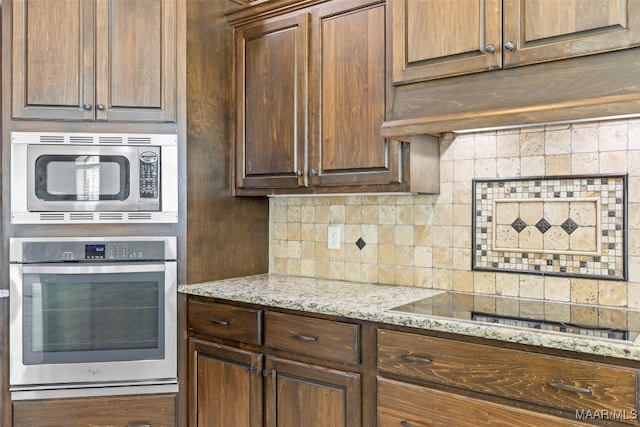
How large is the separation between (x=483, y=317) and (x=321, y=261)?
1.08 metres

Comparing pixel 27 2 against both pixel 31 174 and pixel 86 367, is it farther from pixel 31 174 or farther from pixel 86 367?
pixel 86 367

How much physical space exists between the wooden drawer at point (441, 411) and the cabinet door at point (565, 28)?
3.52 feet

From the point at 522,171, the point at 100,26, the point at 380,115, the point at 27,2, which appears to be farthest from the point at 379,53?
the point at 27,2

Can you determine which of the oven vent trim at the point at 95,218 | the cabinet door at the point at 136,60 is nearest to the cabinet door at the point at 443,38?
the cabinet door at the point at 136,60

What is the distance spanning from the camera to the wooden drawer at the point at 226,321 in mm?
2054

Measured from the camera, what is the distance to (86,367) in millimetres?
2221

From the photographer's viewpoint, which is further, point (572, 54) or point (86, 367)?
point (86, 367)

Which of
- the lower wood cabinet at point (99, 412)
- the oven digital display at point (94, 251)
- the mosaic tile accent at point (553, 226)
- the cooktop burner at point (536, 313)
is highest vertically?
the mosaic tile accent at point (553, 226)

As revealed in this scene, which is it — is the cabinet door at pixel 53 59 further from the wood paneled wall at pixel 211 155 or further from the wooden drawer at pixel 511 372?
the wooden drawer at pixel 511 372

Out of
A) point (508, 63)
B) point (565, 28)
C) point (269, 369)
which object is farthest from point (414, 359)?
point (565, 28)

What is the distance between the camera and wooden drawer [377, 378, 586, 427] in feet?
4.72

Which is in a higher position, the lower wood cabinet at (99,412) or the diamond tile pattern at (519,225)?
the diamond tile pattern at (519,225)

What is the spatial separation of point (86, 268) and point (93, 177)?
40cm

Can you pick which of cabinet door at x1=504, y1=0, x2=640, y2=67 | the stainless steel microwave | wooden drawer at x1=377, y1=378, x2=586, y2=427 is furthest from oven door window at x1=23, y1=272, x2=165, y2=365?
cabinet door at x1=504, y1=0, x2=640, y2=67
